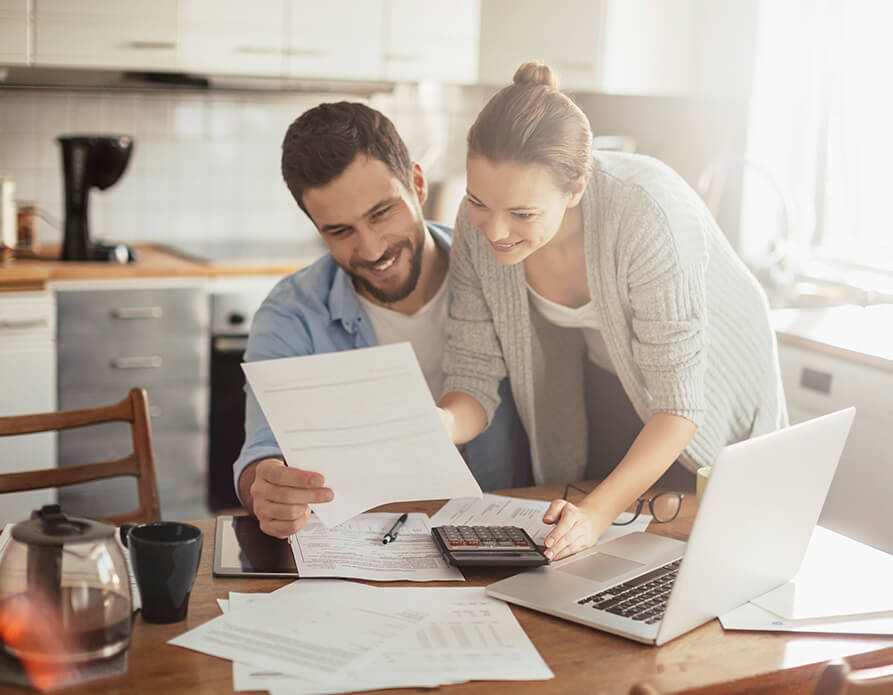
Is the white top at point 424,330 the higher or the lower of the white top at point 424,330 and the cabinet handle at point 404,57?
the lower

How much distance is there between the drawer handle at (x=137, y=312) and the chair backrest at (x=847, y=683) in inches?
98.9

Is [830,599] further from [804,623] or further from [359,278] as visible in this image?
[359,278]

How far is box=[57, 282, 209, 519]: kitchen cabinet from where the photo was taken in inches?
117

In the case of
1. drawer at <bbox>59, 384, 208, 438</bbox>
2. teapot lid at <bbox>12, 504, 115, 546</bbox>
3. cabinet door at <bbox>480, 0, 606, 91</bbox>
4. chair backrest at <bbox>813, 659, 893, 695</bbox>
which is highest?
cabinet door at <bbox>480, 0, 606, 91</bbox>

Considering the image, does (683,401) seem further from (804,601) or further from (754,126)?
(754,126)

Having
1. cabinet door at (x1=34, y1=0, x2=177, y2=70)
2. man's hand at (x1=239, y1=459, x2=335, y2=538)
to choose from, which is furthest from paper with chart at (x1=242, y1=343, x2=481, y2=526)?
cabinet door at (x1=34, y1=0, x2=177, y2=70)

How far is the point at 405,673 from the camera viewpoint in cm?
100

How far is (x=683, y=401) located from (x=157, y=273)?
201cm

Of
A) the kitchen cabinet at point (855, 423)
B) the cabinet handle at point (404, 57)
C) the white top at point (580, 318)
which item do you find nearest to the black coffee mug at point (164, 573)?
the white top at point (580, 318)

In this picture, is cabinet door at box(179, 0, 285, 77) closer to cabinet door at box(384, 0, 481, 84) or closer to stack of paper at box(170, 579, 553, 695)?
cabinet door at box(384, 0, 481, 84)

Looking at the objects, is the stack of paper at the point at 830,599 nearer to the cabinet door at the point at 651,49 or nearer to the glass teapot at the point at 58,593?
the glass teapot at the point at 58,593

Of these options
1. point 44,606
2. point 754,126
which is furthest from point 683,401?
point 754,126

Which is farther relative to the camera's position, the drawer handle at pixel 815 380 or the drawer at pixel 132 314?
the drawer at pixel 132 314

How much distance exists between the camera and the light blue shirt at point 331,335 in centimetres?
171
